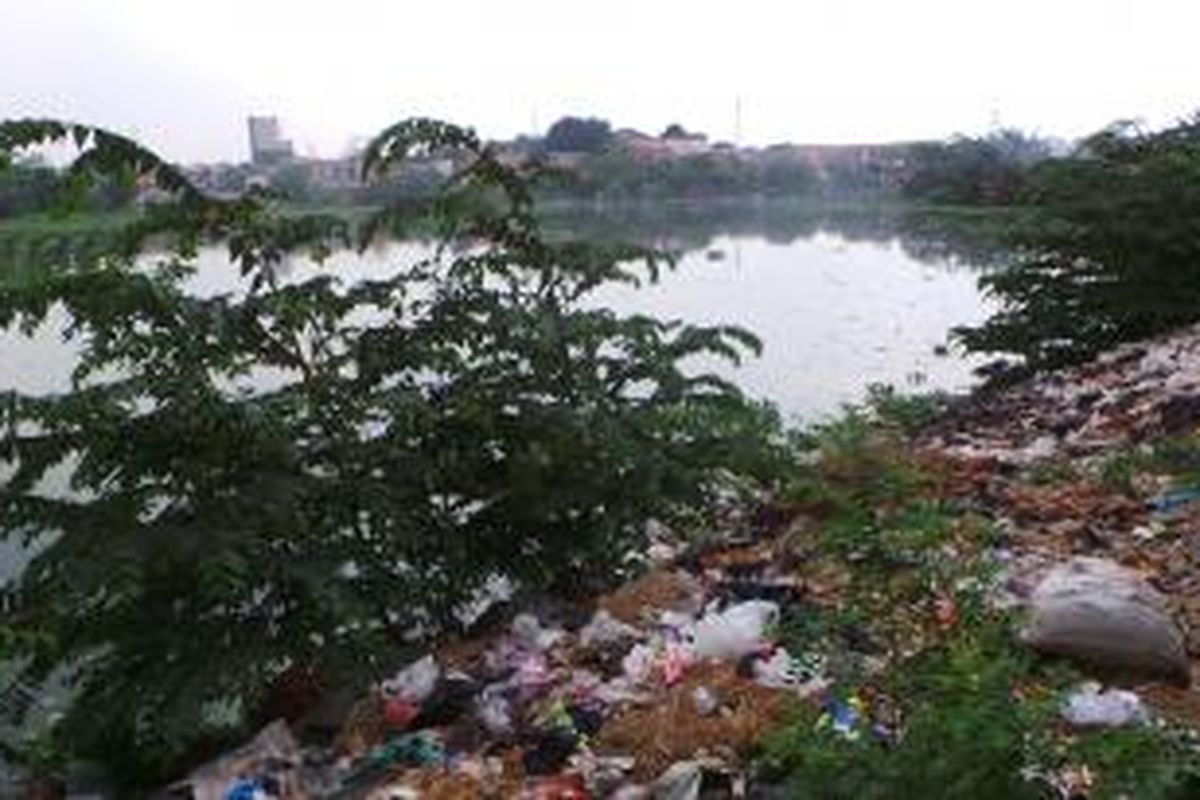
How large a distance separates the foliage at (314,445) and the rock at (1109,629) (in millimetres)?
1492

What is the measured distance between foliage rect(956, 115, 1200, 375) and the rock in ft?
21.4

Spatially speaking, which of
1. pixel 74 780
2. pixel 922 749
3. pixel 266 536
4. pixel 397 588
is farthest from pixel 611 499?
pixel 922 749

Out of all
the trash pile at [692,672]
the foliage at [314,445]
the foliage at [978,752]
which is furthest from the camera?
the foliage at [314,445]

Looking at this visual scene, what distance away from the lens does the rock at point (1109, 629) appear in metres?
4.36

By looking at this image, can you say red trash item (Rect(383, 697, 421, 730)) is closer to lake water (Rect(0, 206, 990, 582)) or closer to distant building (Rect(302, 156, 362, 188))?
lake water (Rect(0, 206, 990, 582))

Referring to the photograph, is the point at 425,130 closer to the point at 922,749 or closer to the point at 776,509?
the point at 776,509

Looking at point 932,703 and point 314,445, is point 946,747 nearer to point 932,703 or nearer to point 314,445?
point 932,703

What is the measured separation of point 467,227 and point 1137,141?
8242 mm

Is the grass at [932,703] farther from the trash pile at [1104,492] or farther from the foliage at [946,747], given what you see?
the trash pile at [1104,492]

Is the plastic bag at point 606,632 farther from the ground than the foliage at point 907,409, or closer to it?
farther from the ground

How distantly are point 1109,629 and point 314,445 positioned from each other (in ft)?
7.72

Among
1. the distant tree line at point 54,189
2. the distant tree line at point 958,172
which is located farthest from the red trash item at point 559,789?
the distant tree line at point 958,172

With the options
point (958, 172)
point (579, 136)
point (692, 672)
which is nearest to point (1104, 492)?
point (692, 672)

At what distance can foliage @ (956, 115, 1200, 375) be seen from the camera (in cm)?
1066
